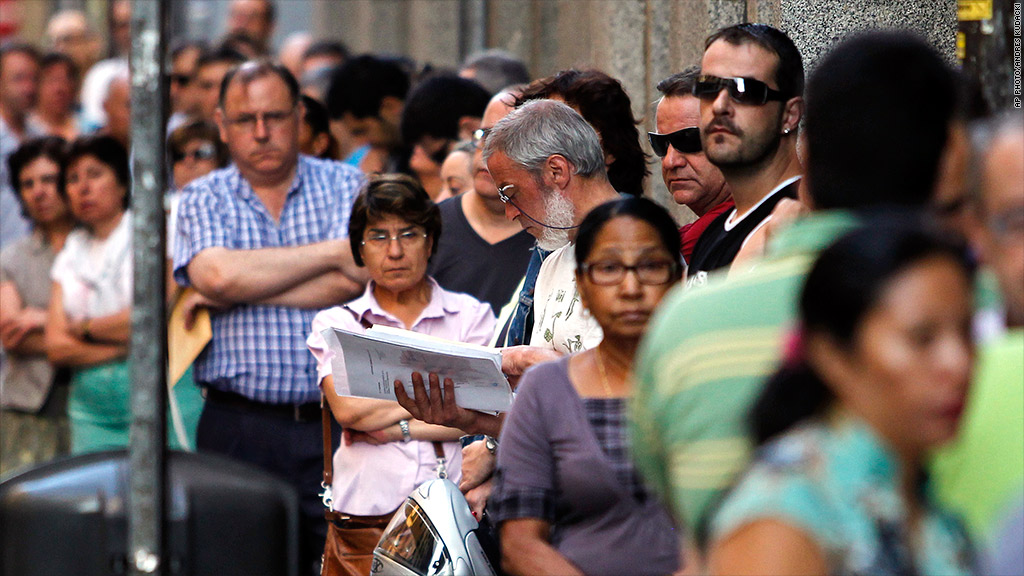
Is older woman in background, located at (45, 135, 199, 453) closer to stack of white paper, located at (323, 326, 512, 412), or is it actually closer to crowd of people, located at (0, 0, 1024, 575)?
crowd of people, located at (0, 0, 1024, 575)

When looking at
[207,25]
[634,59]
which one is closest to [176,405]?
[634,59]

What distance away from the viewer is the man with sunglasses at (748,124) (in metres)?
3.69

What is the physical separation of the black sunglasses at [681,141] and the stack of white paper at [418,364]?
39.5 inches

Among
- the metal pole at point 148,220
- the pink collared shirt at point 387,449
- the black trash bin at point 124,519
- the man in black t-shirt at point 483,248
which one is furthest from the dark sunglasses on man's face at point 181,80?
the metal pole at point 148,220

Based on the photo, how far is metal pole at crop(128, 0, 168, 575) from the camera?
3.11 metres

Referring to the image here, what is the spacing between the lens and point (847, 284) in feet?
6.01

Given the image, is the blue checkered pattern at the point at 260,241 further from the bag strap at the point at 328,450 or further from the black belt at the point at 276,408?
the bag strap at the point at 328,450

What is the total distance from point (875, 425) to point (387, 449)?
3.11m

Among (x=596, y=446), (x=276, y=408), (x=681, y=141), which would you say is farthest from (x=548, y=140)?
(x=276, y=408)

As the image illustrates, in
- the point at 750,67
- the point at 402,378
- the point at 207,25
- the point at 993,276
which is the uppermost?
the point at 207,25

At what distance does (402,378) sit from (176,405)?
7.37 feet

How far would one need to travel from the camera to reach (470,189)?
6125mm

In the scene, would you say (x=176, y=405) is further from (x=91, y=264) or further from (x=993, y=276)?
(x=993, y=276)

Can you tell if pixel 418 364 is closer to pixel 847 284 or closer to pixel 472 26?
pixel 847 284
